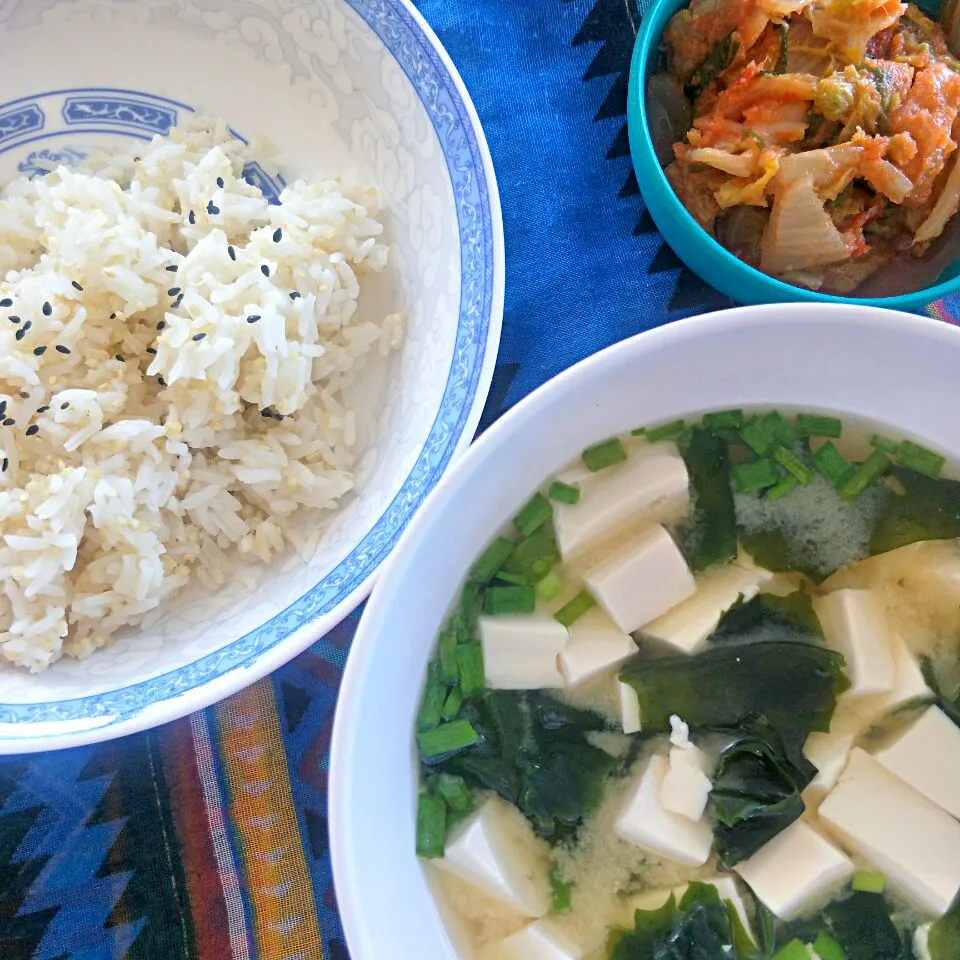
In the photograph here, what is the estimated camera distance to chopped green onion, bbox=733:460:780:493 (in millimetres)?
1400

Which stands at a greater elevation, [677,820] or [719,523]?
[719,523]

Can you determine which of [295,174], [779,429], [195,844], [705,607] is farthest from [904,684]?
[295,174]

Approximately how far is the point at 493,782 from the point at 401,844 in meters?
0.16

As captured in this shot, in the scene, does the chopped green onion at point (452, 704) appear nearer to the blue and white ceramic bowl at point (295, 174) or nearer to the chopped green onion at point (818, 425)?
the blue and white ceramic bowl at point (295, 174)

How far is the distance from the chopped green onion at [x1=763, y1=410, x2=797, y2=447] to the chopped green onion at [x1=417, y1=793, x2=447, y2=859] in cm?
72

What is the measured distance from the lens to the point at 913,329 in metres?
1.13

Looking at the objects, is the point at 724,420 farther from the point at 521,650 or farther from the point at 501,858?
the point at 501,858

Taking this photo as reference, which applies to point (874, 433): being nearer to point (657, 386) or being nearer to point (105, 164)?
point (657, 386)

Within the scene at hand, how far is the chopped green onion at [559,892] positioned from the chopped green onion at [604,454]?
59 cm

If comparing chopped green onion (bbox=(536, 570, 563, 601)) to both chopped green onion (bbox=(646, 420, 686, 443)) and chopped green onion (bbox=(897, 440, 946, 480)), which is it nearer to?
chopped green onion (bbox=(646, 420, 686, 443))

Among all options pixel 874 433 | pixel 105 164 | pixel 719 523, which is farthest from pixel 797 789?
pixel 105 164

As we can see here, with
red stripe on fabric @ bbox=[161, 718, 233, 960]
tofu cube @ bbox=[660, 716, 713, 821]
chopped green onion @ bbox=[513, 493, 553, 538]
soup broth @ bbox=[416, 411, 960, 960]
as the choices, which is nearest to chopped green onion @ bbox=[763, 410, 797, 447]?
soup broth @ bbox=[416, 411, 960, 960]

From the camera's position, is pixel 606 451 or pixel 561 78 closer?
pixel 606 451

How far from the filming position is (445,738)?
134 centimetres
